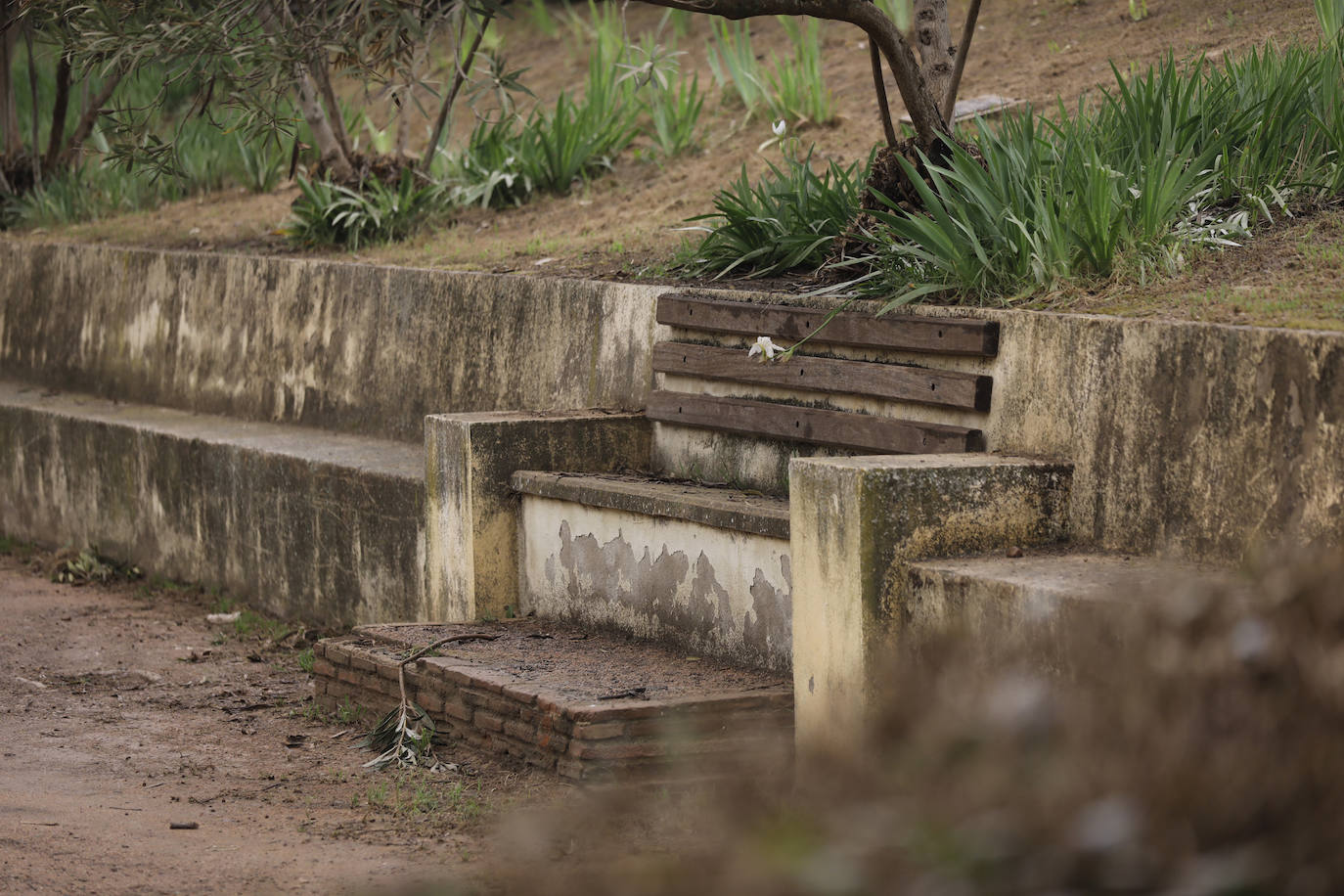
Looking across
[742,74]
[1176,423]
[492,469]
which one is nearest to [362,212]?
[742,74]

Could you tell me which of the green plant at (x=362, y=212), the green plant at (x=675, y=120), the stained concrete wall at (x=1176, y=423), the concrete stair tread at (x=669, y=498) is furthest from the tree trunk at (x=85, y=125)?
the stained concrete wall at (x=1176, y=423)

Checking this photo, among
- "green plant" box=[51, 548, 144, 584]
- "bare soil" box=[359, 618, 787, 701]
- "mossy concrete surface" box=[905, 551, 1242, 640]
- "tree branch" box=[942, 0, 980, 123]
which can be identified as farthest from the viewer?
"green plant" box=[51, 548, 144, 584]

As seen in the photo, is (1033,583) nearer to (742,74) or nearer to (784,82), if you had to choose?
(784,82)

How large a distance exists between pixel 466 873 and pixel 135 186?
918 centimetres

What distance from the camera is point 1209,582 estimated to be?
3957 mm

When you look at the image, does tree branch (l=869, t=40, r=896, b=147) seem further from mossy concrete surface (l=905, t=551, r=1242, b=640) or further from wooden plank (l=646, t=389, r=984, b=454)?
mossy concrete surface (l=905, t=551, r=1242, b=640)

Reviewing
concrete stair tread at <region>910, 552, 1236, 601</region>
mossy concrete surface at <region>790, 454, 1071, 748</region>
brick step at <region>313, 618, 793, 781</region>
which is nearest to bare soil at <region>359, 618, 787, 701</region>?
brick step at <region>313, 618, 793, 781</region>

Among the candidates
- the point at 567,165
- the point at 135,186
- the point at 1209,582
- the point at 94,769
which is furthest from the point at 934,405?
the point at 135,186

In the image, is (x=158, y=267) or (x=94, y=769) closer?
(x=94, y=769)

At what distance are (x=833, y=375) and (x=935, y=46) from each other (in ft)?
5.57

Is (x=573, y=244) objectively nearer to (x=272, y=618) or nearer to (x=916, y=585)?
(x=272, y=618)

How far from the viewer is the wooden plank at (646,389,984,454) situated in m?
5.08

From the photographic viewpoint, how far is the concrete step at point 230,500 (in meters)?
7.08

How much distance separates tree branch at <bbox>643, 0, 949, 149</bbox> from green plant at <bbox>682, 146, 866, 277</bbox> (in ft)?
1.44
